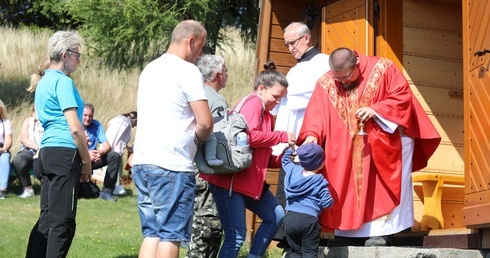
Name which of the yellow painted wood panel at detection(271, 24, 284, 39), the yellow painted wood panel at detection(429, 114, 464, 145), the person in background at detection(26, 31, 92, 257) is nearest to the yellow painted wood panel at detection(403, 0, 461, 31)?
the yellow painted wood panel at detection(429, 114, 464, 145)

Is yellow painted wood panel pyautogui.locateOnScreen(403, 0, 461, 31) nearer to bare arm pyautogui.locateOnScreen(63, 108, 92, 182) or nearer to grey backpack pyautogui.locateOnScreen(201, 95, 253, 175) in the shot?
grey backpack pyautogui.locateOnScreen(201, 95, 253, 175)

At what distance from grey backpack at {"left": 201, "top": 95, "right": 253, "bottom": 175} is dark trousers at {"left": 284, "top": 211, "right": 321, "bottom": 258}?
555mm

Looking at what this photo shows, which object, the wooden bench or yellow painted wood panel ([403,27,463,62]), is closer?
the wooden bench

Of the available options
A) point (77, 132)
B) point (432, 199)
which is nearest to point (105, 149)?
point (432, 199)

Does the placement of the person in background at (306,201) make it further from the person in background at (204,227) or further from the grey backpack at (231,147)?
the person in background at (204,227)

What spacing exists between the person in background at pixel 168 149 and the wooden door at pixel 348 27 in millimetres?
3726

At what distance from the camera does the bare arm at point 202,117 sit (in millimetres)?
5938

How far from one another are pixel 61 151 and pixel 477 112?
3.24 m

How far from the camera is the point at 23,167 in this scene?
13.3 metres

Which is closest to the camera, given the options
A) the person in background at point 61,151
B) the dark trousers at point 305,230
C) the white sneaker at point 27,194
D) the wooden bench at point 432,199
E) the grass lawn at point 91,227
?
the person in background at point 61,151

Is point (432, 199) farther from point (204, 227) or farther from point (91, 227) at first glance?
point (91, 227)

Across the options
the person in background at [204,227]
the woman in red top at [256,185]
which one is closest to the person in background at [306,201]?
the woman in red top at [256,185]

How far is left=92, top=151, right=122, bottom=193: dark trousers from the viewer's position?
43.9 ft

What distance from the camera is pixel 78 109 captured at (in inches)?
274
